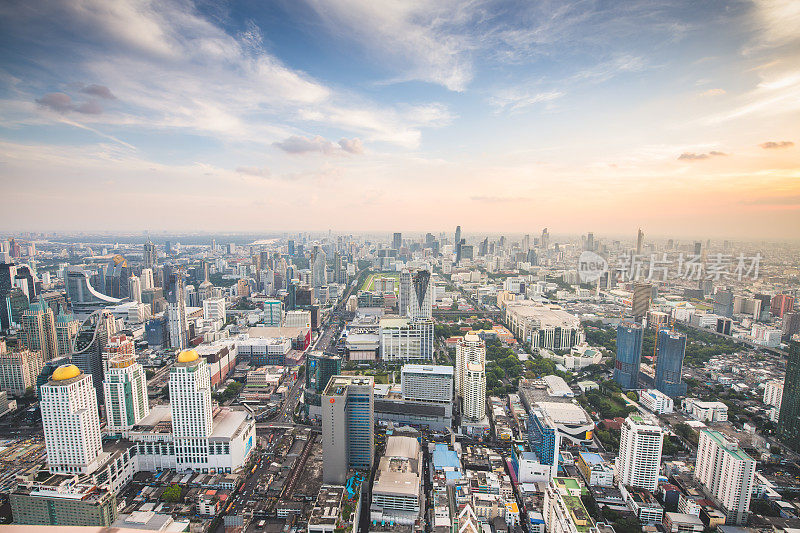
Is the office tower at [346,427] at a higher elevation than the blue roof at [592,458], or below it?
higher

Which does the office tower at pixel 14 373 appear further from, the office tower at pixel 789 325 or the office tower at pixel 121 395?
the office tower at pixel 789 325

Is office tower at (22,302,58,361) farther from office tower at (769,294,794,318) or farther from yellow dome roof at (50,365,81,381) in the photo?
office tower at (769,294,794,318)

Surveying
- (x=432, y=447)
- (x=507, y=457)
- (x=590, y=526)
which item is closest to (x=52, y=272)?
(x=432, y=447)

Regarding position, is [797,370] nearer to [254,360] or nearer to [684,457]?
[684,457]

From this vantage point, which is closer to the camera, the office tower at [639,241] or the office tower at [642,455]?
the office tower at [642,455]

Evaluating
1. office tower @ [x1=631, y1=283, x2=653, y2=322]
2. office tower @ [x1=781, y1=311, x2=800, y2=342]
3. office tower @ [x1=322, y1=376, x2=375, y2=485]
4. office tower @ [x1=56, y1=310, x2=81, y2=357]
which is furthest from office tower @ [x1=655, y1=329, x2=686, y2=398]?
office tower @ [x1=56, y1=310, x2=81, y2=357]

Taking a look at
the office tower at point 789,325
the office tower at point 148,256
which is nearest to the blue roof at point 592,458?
the office tower at point 789,325
